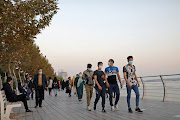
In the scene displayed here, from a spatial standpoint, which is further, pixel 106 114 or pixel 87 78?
pixel 87 78

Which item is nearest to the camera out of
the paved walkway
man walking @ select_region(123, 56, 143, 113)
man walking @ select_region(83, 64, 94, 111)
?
the paved walkway

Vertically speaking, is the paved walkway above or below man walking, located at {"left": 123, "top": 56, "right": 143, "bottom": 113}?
below

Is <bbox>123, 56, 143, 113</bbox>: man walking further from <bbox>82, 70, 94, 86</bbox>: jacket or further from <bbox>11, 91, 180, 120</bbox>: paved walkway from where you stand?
<bbox>82, 70, 94, 86</bbox>: jacket

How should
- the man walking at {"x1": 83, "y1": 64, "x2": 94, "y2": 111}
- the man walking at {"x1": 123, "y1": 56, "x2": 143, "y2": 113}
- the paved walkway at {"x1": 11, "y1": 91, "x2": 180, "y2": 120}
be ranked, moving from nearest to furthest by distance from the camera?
the paved walkway at {"x1": 11, "y1": 91, "x2": 180, "y2": 120} < the man walking at {"x1": 123, "y1": 56, "x2": 143, "y2": 113} < the man walking at {"x1": 83, "y1": 64, "x2": 94, "y2": 111}

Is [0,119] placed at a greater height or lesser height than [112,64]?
lesser

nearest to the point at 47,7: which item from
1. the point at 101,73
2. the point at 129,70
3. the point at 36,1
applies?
the point at 36,1

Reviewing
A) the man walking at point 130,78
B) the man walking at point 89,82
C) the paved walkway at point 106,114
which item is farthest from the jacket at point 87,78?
the man walking at point 130,78

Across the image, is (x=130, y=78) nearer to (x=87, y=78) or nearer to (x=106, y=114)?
(x=106, y=114)

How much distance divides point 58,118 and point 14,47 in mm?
19872

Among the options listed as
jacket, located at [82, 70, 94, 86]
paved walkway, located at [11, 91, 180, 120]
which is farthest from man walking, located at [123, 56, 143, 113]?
jacket, located at [82, 70, 94, 86]

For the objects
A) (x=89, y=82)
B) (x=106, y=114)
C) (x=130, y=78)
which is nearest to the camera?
(x=106, y=114)

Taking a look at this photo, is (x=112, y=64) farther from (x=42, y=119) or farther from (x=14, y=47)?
(x=14, y=47)

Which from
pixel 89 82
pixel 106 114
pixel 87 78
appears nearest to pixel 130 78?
pixel 106 114

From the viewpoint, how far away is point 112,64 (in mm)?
10562
